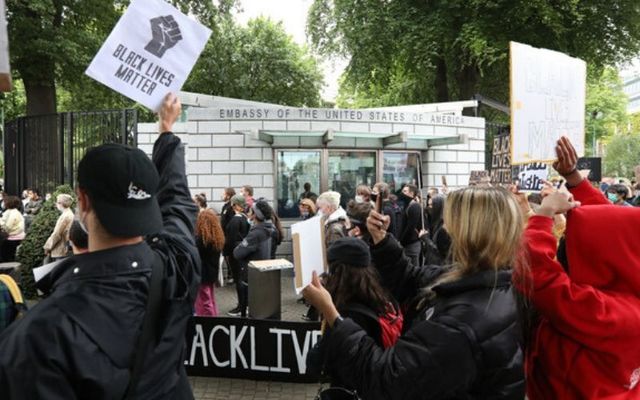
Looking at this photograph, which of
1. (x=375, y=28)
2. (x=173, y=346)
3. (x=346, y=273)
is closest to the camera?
(x=173, y=346)

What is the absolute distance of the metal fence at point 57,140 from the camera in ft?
41.9

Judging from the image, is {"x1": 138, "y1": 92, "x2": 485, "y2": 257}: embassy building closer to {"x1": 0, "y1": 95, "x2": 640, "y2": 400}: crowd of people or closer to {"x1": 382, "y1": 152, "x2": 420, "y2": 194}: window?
{"x1": 382, "y1": 152, "x2": 420, "y2": 194}: window

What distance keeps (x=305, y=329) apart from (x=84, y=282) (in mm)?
3945

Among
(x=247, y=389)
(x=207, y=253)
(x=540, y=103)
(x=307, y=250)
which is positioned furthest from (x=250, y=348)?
(x=540, y=103)

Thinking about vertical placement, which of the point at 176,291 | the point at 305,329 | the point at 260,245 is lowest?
the point at 305,329

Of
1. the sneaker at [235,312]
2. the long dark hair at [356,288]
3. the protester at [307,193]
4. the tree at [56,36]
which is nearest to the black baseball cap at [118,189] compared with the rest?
the long dark hair at [356,288]

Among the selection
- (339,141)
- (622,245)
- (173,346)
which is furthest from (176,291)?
(339,141)

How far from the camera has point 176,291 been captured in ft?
A: 6.26

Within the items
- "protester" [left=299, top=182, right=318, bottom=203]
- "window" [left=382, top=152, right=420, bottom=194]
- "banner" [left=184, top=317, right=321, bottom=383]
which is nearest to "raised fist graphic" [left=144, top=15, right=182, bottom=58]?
"banner" [left=184, top=317, right=321, bottom=383]

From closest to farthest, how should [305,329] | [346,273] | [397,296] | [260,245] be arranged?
1. [346,273]
2. [397,296]
3. [305,329]
4. [260,245]

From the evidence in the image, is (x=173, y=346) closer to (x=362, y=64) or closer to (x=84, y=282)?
(x=84, y=282)

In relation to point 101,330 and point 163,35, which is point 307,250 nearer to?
point 101,330

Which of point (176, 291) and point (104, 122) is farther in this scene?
point (104, 122)

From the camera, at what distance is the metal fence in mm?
12766
